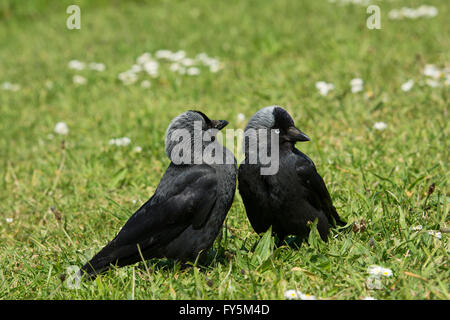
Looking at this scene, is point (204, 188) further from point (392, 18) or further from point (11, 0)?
point (11, 0)

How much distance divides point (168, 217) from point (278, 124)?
0.94 m

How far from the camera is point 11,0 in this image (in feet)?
46.3

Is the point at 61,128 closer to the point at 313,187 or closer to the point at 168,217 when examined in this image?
the point at 168,217

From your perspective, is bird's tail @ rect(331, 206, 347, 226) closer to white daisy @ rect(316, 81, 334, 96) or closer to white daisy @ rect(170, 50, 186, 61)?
white daisy @ rect(316, 81, 334, 96)

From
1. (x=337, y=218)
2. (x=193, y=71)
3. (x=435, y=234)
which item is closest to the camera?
(x=435, y=234)

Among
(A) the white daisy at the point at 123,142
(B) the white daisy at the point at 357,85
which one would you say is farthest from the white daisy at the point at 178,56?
(B) the white daisy at the point at 357,85

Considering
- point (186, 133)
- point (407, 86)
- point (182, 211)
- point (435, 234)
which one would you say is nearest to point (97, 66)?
point (407, 86)

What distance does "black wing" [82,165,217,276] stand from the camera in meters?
3.37

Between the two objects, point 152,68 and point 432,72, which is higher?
point 152,68

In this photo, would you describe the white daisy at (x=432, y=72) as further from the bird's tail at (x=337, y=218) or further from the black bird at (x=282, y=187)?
the black bird at (x=282, y=187)

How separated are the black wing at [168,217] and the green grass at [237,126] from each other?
15cm

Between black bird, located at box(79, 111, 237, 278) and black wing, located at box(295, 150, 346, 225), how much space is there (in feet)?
1.56

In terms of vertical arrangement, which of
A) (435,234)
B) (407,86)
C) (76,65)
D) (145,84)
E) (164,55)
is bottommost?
(435,234)

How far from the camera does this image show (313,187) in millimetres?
3711
